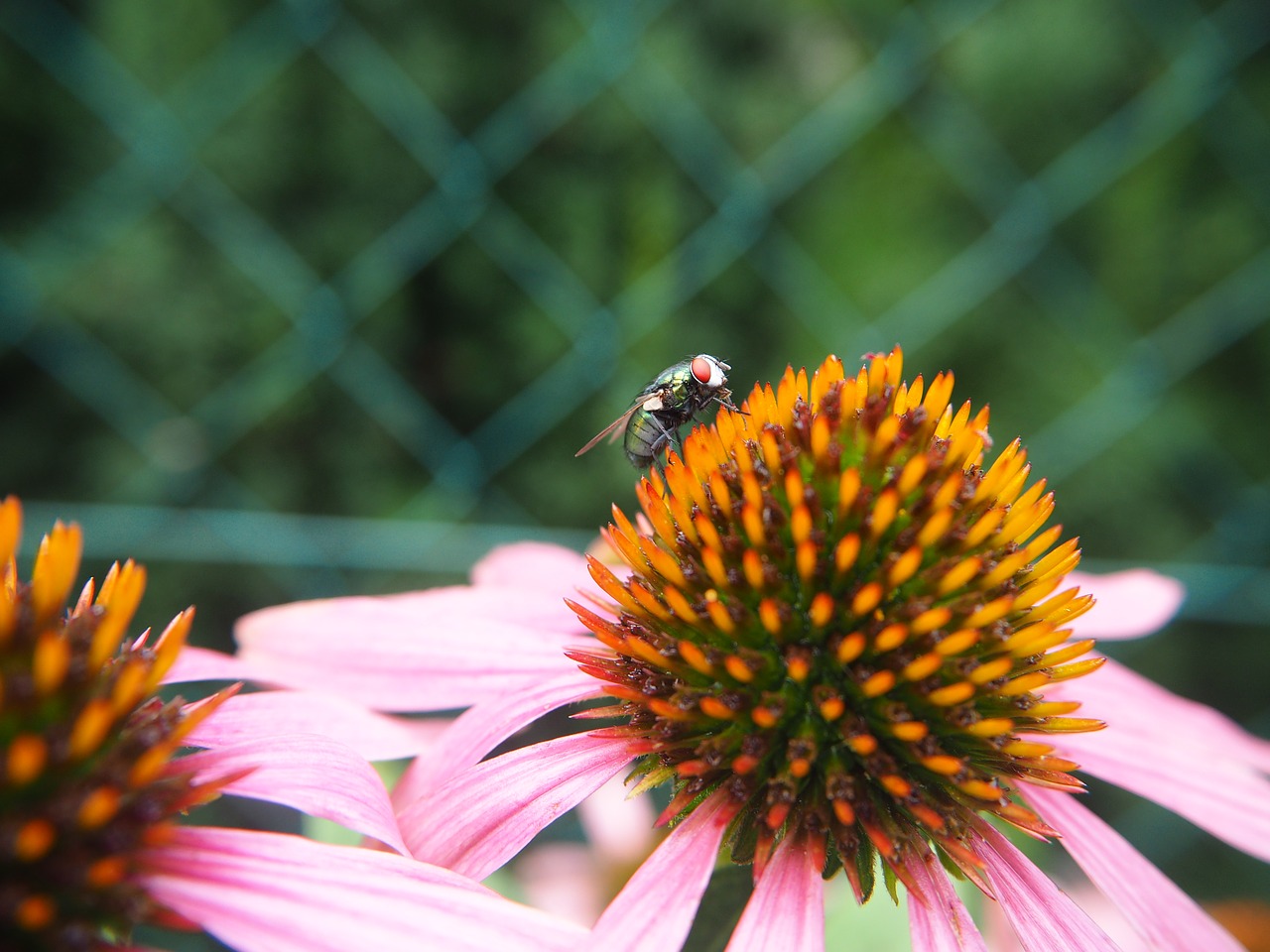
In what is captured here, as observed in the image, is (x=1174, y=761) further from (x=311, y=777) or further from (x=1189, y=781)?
(x=311, y=777)

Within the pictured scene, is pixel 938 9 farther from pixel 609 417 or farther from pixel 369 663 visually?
pixel 369 663

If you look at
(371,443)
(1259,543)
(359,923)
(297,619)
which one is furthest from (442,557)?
(1259,543)

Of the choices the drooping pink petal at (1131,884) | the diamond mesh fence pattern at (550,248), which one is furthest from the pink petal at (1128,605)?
the diamond mesh fence pattern at (550,248)

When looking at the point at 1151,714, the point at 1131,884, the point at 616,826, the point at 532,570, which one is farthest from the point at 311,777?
the point at 616,826

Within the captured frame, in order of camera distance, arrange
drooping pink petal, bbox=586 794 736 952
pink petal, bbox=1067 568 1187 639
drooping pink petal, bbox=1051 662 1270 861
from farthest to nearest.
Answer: pink petal, bbox=1067 568 1187 639
drooping pink petal, bbox=1051 662 1270 861
drooping pink petal, bbox=586 794 736 952

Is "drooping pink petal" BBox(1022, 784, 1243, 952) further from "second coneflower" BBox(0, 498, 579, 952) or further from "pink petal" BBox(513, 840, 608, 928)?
"pink petal" BBox(513, 840, 608, 928)

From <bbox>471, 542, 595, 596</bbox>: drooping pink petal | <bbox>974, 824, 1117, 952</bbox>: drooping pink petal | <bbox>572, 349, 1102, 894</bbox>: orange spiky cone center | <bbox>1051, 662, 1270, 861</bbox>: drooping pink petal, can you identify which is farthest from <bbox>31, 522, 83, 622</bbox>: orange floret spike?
<bbox>1051, 662, 1270, 861</bbox>: drooping pink petal
